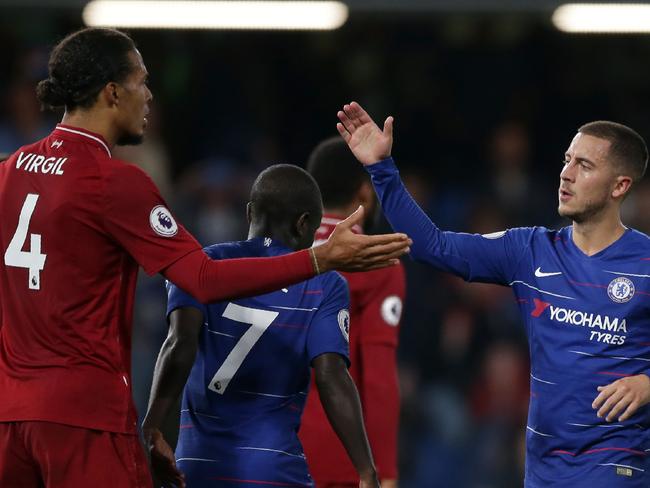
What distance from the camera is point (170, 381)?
13.9 ft

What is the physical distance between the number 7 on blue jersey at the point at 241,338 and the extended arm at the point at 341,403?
22 centimetres

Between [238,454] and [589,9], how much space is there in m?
6.79

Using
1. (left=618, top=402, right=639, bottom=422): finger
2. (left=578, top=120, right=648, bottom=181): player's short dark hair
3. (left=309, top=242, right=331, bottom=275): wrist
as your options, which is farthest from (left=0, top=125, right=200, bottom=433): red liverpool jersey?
(left=578, top=120, right=648, bottom=181): player's short dark hair

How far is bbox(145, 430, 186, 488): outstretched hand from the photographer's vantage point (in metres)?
4.17

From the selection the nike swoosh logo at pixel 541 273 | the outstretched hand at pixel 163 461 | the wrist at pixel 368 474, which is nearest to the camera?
the outstretched hand at pixel 163 461

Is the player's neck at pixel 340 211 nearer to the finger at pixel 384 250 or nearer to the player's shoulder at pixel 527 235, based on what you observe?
the player's shoulder at pixel 527 235

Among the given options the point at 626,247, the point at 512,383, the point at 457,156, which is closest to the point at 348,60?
the point at 457,156

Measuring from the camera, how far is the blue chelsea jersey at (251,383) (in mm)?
4266

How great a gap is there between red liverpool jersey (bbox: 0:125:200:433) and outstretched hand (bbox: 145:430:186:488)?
42 cm

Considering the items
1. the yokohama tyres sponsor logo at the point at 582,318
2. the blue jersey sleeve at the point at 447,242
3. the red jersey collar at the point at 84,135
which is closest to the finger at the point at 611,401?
the yokohama tyres sponsor logo at the point at 582,318

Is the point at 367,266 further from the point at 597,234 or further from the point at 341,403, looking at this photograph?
the point at 597,234

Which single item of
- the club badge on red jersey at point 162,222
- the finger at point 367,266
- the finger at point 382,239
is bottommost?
the finger at point 367,266

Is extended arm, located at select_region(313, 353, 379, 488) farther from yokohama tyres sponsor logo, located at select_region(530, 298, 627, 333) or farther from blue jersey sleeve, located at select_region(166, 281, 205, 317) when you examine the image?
yokohama tyres sponsor logo, located at select_region(530, 298, 627, 333)

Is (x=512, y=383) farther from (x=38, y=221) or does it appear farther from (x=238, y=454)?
(x=38, y=221)
